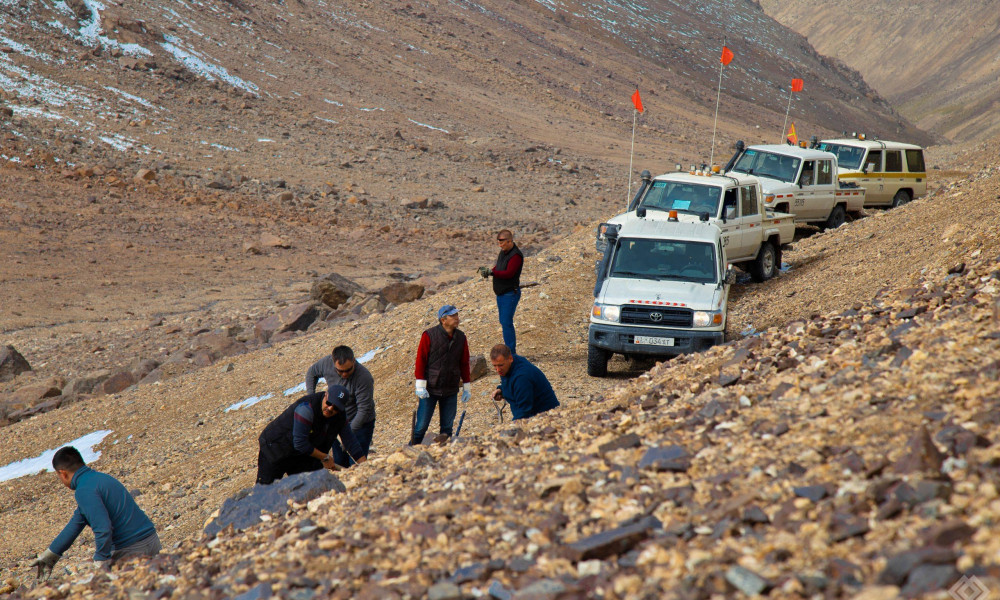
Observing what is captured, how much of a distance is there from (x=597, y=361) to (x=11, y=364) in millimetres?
11395

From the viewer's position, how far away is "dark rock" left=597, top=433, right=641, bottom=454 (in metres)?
5.82

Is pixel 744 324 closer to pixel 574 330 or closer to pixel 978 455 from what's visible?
pixel 574 330

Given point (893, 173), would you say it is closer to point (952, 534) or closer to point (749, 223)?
point (749, 223)

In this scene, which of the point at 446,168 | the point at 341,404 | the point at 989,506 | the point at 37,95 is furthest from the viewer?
the point at 446,168

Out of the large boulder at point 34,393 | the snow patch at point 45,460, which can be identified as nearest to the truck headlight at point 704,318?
the snow patch at point 45,460

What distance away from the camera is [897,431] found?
485cm

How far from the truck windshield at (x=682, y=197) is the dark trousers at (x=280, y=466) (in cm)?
888

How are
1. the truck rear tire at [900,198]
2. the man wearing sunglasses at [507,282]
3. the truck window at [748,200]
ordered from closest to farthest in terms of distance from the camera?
the man wearing sunglasses at [507,282]
the truck window at [748,200]
the truck rear tire at [900,198]

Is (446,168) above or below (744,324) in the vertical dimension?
above

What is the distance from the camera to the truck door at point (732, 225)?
1405 cm

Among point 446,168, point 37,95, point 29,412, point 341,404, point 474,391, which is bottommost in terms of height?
point 29,412

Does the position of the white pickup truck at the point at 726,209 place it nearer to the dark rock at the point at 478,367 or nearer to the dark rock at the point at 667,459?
the dark rock at the point at 478,367

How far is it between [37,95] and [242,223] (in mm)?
12272

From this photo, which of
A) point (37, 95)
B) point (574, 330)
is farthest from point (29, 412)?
point (37, 95)
